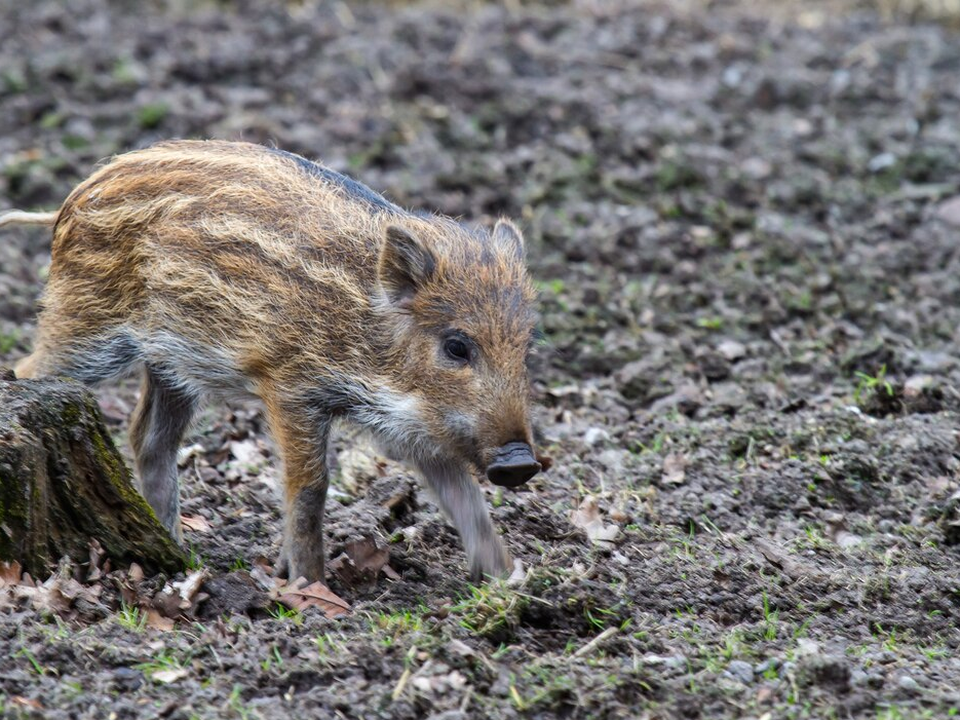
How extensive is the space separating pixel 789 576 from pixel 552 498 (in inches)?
47.4

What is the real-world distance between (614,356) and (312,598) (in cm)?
A: 300

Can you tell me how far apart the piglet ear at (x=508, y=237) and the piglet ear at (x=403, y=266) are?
0.40m

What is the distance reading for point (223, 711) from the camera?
379cm

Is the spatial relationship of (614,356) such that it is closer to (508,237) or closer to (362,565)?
(508,237)

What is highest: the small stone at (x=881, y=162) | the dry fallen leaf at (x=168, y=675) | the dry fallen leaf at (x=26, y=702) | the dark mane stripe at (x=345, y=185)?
the dark mane stripe at (x=345, y=185)

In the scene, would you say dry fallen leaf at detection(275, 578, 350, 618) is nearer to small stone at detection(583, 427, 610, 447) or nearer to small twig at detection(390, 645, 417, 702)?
small twig at detection(390, 645, 417, 702)

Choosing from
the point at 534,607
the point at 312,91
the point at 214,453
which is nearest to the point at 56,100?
the point at 312,91

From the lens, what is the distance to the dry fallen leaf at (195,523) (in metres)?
5.51

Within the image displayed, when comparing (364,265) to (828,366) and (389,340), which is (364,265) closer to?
(389,340)

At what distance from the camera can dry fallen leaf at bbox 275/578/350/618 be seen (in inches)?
186

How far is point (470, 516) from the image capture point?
5.06 m

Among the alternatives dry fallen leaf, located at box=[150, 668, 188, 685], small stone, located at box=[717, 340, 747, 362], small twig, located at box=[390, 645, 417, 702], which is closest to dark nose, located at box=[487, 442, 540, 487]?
small twig, located at box=[390, 645, 417, 702]

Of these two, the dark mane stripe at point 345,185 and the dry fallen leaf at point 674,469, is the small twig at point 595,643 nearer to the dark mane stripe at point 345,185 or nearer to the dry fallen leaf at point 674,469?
the dry fallen leaf at point 674,469

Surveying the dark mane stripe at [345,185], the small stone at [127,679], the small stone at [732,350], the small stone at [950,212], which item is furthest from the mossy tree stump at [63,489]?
the small stone at [950,212]
